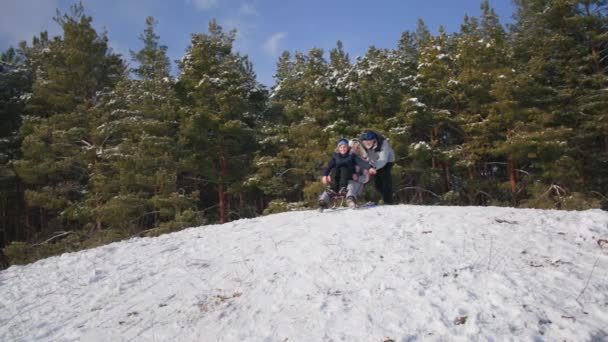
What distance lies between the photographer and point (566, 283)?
10.8 ft

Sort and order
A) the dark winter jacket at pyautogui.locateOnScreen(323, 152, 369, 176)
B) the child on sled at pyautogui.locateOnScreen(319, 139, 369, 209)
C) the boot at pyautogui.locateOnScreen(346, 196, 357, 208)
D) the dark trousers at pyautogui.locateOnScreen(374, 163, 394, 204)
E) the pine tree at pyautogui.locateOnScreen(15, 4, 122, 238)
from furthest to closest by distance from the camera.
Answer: the pine tree at pyautogui.locateOnScreen(15, 4, 122, 238)
the dark trousers at pyautogui.locateOnScreen(374, 163, 394, 204)
the dark winter jacket at pyautogui.locateOnScreen(323, 152, 369, 176)
the child on sled at pyautogui.locateOnScreen(319, 139, 369, 209)
the boot at pyautogui.locateOnScreen(346, 196, 357, 208)

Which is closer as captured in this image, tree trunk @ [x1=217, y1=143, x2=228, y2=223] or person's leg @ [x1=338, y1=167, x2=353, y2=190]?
person's leg @ [x1=338, y1=167, x2=353, y2=190]

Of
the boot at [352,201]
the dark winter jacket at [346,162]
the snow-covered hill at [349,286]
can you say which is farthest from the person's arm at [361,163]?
the snow-covered hill at [349,286]

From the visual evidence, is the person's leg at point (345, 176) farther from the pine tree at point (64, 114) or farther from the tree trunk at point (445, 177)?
the pine tree at point (64, 114)

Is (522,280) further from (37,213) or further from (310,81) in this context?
(37,213)

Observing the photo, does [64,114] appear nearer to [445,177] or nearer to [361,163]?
[361,163]

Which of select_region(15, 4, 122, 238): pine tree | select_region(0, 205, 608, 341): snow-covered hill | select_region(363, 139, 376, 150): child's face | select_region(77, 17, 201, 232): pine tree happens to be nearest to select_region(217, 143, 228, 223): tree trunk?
select_region(77, 17, 201, 232): pine tree

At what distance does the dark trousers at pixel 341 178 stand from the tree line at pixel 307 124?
7.39m

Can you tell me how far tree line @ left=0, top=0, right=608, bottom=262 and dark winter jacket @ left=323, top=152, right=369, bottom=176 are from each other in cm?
747

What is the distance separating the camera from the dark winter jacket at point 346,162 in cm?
770

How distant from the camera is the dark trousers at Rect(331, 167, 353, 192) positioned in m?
7.63

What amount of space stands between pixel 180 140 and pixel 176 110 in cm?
258

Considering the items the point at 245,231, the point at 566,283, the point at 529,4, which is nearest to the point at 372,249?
the point at 566,283

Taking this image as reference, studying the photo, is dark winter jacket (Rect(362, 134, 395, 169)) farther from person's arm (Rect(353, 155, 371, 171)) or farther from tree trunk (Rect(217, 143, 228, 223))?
tree trunk (Rect(217, 143, 228, 223))
